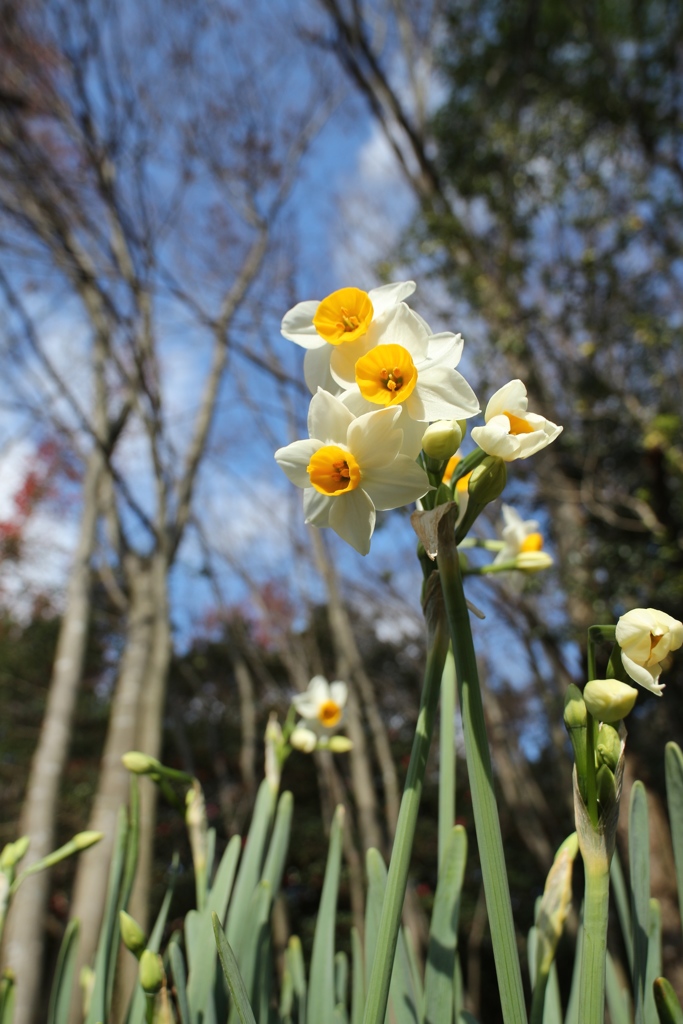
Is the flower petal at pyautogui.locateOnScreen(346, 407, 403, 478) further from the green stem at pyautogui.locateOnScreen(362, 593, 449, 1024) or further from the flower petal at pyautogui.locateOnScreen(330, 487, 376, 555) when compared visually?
the green stem at pyautogui.locateOnScreen(362, 593, 449, 1024)

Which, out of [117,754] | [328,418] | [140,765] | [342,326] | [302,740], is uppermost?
[117,754]

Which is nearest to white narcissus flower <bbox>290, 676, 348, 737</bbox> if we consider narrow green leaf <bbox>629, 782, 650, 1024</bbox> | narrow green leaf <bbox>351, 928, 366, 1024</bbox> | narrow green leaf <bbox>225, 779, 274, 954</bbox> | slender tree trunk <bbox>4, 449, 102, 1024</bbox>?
narrow green leaf <bbox>225, 779, 274, 954</bbox>

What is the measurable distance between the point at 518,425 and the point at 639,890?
1.54 ft

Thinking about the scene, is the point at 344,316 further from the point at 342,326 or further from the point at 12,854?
the point at 12,854

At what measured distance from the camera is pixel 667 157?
6.08 m

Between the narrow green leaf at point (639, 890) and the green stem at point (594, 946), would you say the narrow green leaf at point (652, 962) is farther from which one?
the green stem at point (594, 946)

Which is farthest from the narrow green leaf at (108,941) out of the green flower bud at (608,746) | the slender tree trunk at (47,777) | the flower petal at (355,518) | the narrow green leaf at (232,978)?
the slender tree trunk at (47,777)

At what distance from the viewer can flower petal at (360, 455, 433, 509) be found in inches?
21.7

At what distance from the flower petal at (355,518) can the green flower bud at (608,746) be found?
0.24 m

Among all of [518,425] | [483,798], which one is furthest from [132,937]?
[518,425]

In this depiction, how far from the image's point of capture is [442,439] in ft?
1.78

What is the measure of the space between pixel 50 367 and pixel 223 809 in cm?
359

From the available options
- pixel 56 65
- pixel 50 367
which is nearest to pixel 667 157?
pixel 56 65

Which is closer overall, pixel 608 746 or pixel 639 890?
pixel 608 746
